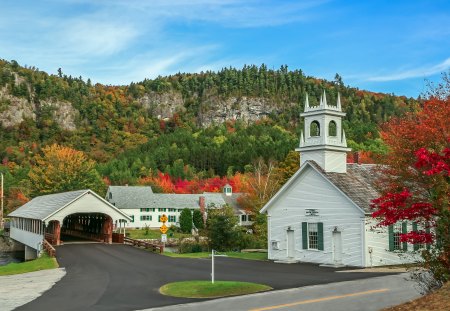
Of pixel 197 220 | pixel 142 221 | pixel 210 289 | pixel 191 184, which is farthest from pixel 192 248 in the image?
pixel 191 184

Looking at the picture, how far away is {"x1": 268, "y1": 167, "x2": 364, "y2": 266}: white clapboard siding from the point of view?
29.9 meters

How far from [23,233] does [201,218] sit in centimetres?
2850

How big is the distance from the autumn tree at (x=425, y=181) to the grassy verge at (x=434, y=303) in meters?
0.88

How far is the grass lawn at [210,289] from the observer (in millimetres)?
20016

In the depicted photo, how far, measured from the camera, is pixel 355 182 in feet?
106

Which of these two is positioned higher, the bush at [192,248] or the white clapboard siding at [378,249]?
the white clapboard siding at [378,249]

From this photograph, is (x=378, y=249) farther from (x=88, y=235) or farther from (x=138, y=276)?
(x=88, y=235)

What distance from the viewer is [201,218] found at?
7738cm

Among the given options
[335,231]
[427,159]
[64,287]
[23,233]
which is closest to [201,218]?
[23,233]

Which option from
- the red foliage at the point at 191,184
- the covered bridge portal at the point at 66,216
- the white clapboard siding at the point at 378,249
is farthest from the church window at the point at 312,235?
the red foliage at the point at 191,184

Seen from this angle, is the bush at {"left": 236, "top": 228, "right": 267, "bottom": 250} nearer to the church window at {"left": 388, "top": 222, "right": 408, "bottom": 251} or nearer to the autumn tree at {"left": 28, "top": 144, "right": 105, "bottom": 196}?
the church window at {"left": 388, "top": 222, "right": 408, "bottom": 251}

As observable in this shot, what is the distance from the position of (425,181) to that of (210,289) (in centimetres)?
856

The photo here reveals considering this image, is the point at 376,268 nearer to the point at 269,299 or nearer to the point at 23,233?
the point at 269,299

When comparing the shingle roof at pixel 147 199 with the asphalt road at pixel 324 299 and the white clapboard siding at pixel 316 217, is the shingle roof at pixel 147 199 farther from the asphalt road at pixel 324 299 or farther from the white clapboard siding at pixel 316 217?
the asphalt road at pixel 324 299
